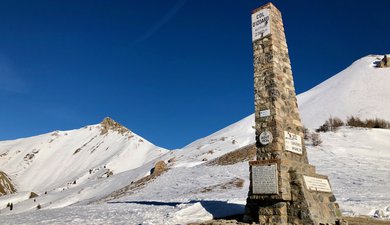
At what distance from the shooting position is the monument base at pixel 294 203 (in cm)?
1116

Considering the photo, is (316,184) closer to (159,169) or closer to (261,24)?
(261,24)

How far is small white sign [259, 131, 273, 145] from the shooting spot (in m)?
12.1

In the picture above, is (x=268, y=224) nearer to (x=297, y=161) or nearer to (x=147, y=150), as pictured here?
(x=297, y=161)

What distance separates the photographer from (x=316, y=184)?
1223 cm

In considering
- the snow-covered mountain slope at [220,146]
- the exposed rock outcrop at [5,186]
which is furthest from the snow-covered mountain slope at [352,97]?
the exposed rock outcrop at [5,186]

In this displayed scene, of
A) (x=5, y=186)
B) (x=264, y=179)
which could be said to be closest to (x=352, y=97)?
(x=264, y=179)

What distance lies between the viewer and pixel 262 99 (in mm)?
12664

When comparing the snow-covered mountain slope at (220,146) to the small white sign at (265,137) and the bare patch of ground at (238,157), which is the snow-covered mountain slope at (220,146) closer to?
the bare patch of ground at (238,157)

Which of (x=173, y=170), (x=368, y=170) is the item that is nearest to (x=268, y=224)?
(x=368, y=170)

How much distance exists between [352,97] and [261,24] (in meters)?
41.8

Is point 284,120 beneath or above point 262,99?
beneath

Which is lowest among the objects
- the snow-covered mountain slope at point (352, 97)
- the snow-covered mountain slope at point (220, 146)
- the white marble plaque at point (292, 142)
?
the white marble plaque at point (292, 142)

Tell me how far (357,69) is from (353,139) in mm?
35434

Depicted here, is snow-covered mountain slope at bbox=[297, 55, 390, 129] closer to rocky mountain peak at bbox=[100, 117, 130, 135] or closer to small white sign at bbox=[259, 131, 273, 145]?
small white sign at bbox=[259, 131, 273, 145]
